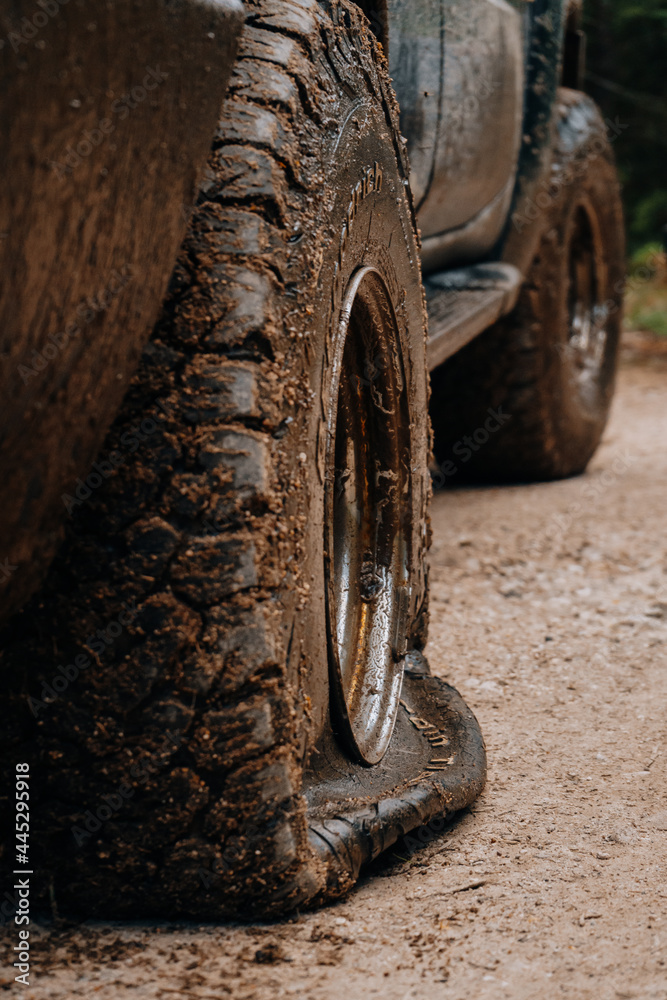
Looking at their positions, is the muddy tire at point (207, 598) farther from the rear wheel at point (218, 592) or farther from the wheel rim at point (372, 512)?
the wheel rim at point (372, 512)

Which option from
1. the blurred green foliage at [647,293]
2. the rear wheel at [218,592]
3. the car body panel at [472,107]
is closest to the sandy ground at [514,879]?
the rear wheel at [218,592]

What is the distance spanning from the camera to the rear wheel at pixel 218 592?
115 cm

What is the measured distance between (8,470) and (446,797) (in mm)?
830
